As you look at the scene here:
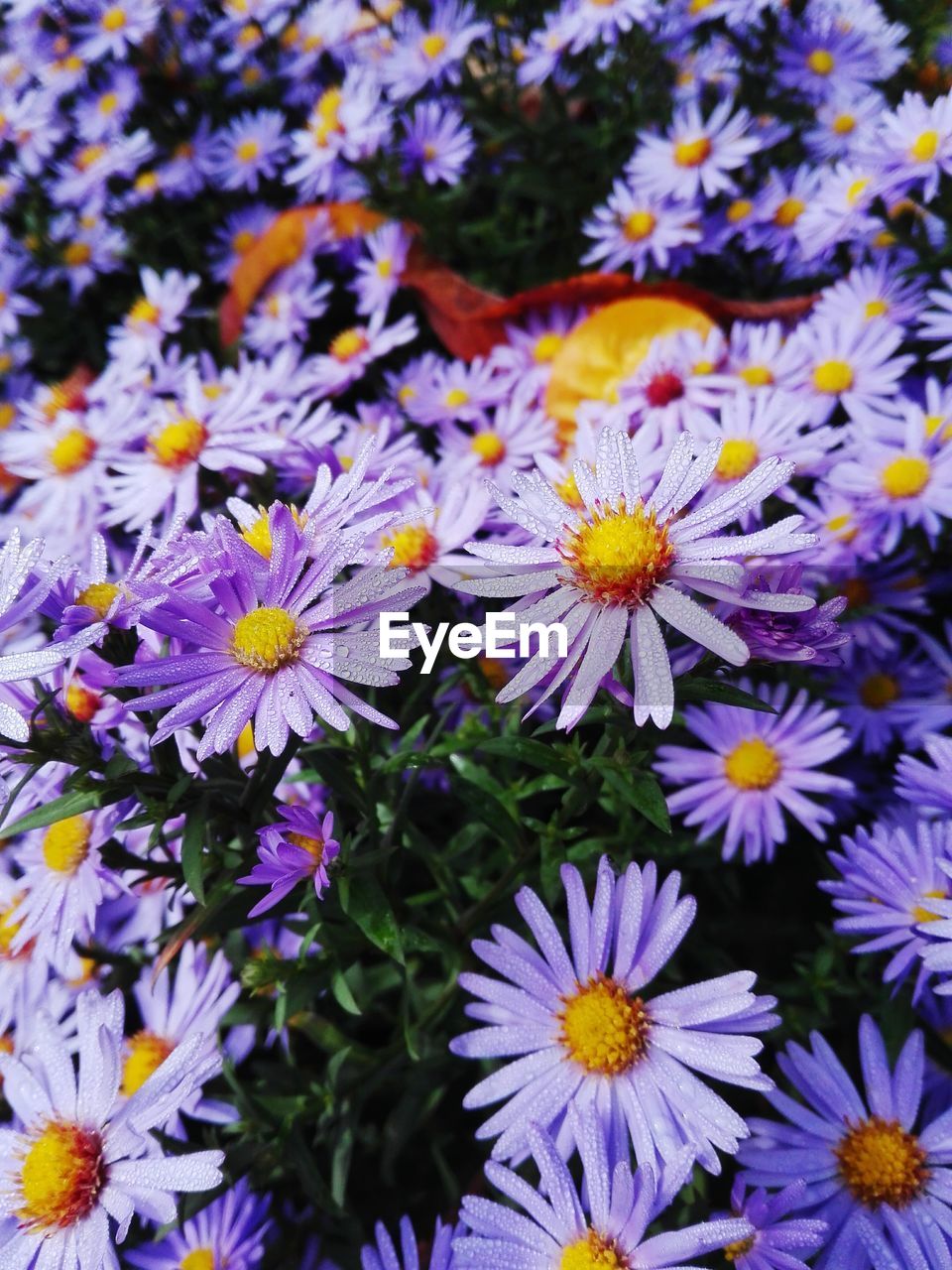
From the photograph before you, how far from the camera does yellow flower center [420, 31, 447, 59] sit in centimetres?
222

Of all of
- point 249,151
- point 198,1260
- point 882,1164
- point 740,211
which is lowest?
point 198,1260

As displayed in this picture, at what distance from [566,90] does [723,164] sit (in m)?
0.48

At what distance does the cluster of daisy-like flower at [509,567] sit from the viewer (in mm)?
884

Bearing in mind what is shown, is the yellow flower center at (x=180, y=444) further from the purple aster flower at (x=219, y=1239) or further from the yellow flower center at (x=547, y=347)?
the purple aster flower at (x=219, y=1239)

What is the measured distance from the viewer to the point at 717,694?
2.82ft

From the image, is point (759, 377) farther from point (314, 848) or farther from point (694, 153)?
point (314, 848)

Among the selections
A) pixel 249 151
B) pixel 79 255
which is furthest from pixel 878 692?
pixel 79 255

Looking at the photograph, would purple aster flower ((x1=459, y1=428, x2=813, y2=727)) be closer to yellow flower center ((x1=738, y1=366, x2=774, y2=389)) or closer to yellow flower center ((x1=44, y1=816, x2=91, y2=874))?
yellow flower center ((x1=44, y1=816, x2=91, y2=874))

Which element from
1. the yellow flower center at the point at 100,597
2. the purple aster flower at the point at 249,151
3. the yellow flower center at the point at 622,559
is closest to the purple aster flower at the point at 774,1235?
the yellow flower center at the point at 622,559

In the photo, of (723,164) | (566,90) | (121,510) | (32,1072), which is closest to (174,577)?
(32,1072)

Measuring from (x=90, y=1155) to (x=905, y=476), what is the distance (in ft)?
4.16

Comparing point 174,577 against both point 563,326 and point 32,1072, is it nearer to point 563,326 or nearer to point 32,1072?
point 32,1072

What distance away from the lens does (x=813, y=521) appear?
144 cm

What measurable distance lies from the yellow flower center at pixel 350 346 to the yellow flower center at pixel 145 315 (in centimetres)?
46
